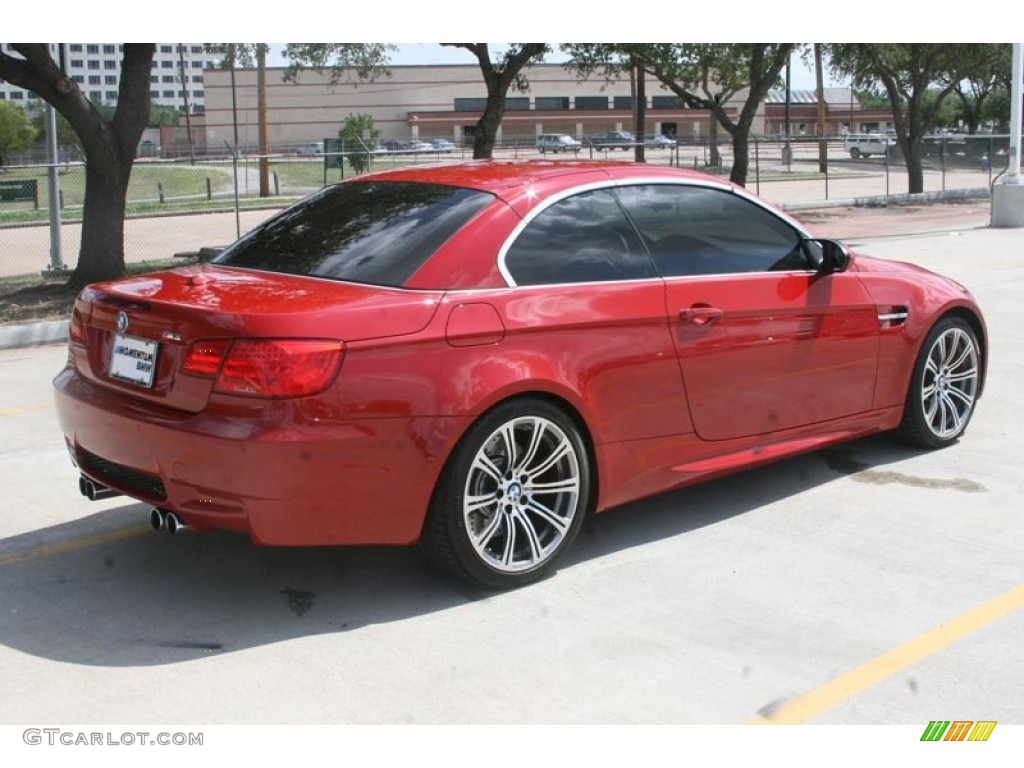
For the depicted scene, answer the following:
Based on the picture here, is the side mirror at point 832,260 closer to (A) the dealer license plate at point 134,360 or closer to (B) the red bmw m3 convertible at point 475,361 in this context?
(B) the red bmw m3 convertible at point 475,361

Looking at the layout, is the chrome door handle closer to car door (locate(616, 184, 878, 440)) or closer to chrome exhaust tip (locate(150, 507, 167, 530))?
car door (locate(616, 184, 878, 440))

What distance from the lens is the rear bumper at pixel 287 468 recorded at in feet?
13.4

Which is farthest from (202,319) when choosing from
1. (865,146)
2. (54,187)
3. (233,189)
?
(865,146)

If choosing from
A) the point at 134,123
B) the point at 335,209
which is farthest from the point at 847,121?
the point at 335,209

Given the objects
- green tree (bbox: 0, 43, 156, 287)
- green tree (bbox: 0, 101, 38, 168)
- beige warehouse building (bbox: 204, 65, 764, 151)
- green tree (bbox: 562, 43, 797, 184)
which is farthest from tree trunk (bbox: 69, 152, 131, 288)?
beige warehouse building (bbox: 204, 65, 764, 151)

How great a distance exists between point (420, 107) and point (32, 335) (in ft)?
330

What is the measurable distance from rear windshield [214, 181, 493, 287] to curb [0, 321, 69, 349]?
21.4 ft

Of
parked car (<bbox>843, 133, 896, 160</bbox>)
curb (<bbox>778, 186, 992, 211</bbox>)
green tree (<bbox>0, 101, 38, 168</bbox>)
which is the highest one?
green tree (<bbox>0, 101, 38, 168</bbox>)

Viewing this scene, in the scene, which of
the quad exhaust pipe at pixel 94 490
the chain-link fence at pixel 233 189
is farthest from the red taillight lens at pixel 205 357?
the chain-link fence at pixel 233 189

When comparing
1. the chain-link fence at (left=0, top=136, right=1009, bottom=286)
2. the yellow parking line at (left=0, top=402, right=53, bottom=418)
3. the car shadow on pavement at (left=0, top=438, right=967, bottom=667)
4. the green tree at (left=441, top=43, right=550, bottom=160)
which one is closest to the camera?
the car shadow on pavement at (left=0, top=438, right=967, bottom=667)

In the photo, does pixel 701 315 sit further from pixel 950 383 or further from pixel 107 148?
pixel 107 148

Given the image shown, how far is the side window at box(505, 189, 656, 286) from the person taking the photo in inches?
189

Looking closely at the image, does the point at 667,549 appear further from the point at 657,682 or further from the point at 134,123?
the point at 134,123

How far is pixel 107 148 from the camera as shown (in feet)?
45.1
